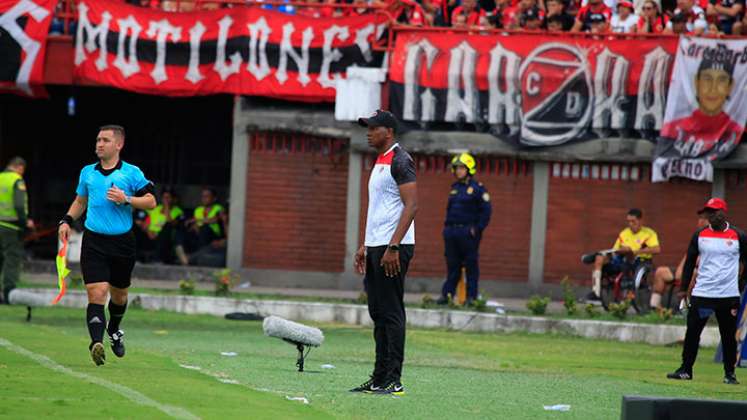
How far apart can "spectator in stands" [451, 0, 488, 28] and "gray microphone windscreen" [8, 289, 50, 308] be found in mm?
9128

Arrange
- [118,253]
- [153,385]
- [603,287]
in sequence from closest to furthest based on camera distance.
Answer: [153,385]
[118,253]
[603,287]

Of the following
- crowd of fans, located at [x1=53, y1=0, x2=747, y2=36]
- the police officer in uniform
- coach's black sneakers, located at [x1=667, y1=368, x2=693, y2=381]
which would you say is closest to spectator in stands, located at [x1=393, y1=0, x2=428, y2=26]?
crowd of fans, located at [x1=53, y1=0, x2=747, y2=36]

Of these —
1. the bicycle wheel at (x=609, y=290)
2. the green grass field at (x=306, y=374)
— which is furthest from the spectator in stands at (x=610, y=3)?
the green grass field at (x=306, y=374)

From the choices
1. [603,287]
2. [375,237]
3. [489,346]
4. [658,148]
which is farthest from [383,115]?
[658,148]

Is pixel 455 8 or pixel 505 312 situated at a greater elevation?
pixel 455 8

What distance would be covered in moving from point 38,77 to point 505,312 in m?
10.1

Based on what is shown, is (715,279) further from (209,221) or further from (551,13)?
(209,221)

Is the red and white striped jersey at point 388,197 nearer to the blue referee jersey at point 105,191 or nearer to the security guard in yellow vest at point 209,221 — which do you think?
the blue referee jersey at point 105,191

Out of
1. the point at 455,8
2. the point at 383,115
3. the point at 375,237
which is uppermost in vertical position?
the point at 455,8

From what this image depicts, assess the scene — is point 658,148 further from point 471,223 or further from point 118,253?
point 118,253

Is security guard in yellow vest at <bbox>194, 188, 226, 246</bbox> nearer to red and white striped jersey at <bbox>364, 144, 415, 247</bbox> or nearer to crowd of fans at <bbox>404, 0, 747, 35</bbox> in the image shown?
crowd of fans at <bbox>404, 0, 747, 35</bbox>

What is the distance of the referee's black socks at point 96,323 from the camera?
13336 mm

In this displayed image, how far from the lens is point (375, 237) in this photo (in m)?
12.3

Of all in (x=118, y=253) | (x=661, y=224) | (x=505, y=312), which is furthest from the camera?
(x=661, y=224)
